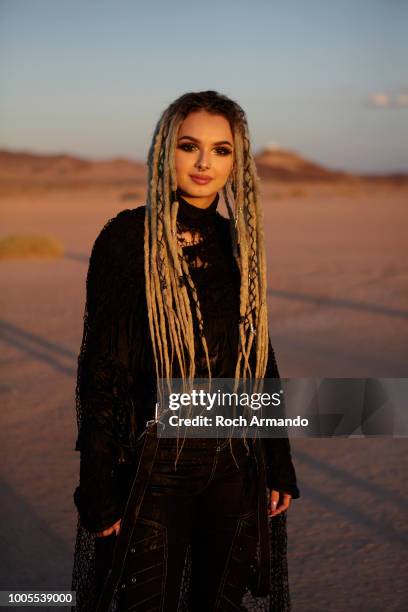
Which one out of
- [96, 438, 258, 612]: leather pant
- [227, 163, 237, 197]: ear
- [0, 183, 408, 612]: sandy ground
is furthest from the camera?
[0, 183, 408, 612]: sandy ground

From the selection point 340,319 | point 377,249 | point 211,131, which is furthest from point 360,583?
point 377,249

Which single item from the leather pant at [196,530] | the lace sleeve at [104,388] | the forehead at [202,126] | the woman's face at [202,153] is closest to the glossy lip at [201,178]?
the woman's face at [202,153]

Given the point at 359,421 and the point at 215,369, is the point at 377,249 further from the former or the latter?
the point at 215,369

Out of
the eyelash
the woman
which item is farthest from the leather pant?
the eyelash

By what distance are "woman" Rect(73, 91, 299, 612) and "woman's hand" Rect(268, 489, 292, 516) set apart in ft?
0.39

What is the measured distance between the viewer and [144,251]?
84.3 inches

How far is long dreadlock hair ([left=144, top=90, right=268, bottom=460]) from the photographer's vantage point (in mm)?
2113

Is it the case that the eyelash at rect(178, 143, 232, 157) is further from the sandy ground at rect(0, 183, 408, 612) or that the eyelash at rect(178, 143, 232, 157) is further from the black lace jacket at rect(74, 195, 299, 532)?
the sandy ground at rect(0, 183, 408, 612)

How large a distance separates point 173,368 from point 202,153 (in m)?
0.60

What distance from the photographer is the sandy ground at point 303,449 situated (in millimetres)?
3748

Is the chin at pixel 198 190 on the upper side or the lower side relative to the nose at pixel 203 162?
lower

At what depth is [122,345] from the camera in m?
2.11

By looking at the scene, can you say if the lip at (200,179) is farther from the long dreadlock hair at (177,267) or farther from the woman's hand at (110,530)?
the woman's hand at (110,530)

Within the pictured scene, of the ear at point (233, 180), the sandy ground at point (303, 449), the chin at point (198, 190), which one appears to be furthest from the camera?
the sandy ground at point (303, 449)
